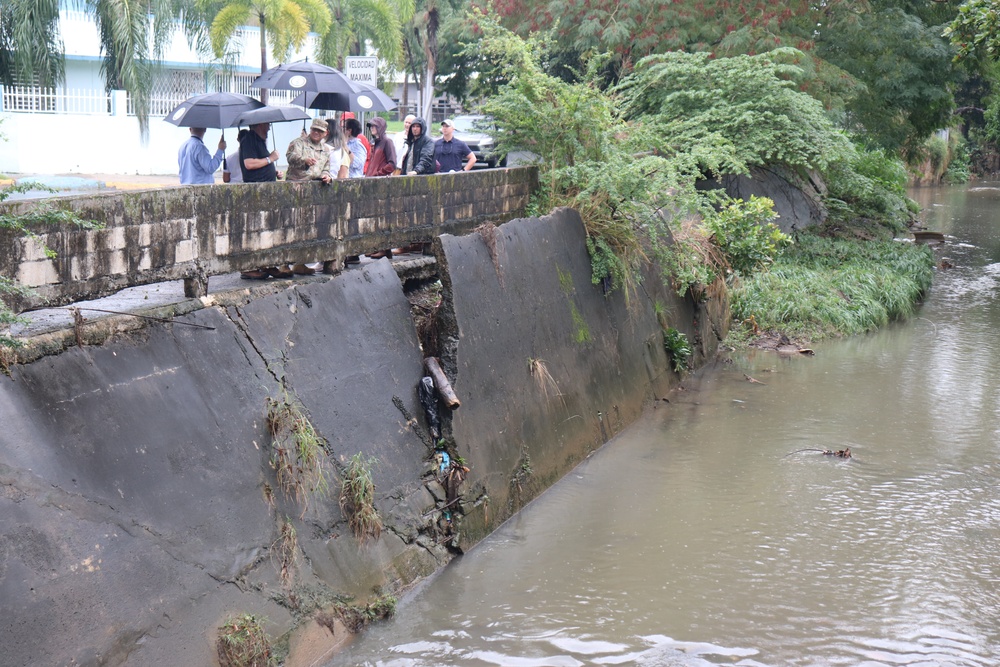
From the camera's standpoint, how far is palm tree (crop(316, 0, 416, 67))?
80.8 ft

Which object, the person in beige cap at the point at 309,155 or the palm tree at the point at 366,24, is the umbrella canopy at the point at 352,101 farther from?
the palm tree at the point at 366,24

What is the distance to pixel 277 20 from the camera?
20.1m

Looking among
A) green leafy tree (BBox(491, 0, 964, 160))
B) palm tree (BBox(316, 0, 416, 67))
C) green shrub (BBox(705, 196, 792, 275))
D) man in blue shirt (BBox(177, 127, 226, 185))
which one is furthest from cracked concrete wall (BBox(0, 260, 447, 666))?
palm tree (BBox(316, 0, 416, 67))

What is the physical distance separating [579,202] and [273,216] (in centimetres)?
360

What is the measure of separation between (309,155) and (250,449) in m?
3.00

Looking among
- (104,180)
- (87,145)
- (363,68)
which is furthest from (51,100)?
(363,68)

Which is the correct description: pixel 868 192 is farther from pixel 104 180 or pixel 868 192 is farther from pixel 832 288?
pixel 104 180

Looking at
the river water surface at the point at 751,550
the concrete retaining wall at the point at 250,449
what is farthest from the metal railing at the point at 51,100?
the concrete retaining wall at the point at 250,449

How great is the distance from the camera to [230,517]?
4754 millimetres

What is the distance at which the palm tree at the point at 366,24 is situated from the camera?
24.6 m

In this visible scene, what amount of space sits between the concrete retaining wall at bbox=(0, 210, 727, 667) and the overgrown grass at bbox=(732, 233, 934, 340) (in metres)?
5.75

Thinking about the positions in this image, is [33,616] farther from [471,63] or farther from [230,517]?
[471,63]

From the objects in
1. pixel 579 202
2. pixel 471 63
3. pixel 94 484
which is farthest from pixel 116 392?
pixel 471 63

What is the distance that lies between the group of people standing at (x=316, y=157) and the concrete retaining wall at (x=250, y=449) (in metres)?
1.09
